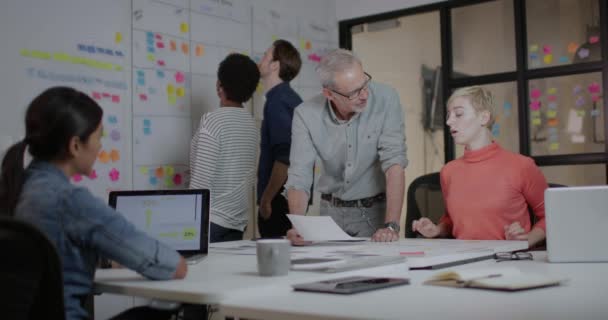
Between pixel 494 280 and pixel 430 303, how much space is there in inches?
8.7

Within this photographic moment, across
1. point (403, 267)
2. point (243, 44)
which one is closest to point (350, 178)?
point (403, 267)

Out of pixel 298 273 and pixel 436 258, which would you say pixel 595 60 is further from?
pixel 298 273

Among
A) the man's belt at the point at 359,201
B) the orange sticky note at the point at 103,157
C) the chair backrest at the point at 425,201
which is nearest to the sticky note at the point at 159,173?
the orange sticky note at the point at 103,157

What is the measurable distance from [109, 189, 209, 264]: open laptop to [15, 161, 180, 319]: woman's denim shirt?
545 mm

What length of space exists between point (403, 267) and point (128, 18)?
2569 mm

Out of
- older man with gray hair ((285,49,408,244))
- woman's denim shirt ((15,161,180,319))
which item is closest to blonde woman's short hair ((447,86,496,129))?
older man with gray hair ((285,49,408,244))

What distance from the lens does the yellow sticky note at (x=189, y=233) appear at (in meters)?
2.09

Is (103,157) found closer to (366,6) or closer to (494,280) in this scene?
(366,6)

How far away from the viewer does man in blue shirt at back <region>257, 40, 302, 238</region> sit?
11.3ft

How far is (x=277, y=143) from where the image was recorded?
3.48 metres

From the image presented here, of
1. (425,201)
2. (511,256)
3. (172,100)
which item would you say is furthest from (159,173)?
(511,256)

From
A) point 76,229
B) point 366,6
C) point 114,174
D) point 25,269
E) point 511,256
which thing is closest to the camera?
point 25,269

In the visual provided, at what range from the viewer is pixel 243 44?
175 inches

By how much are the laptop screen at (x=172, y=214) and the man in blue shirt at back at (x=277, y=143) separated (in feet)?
4.36
